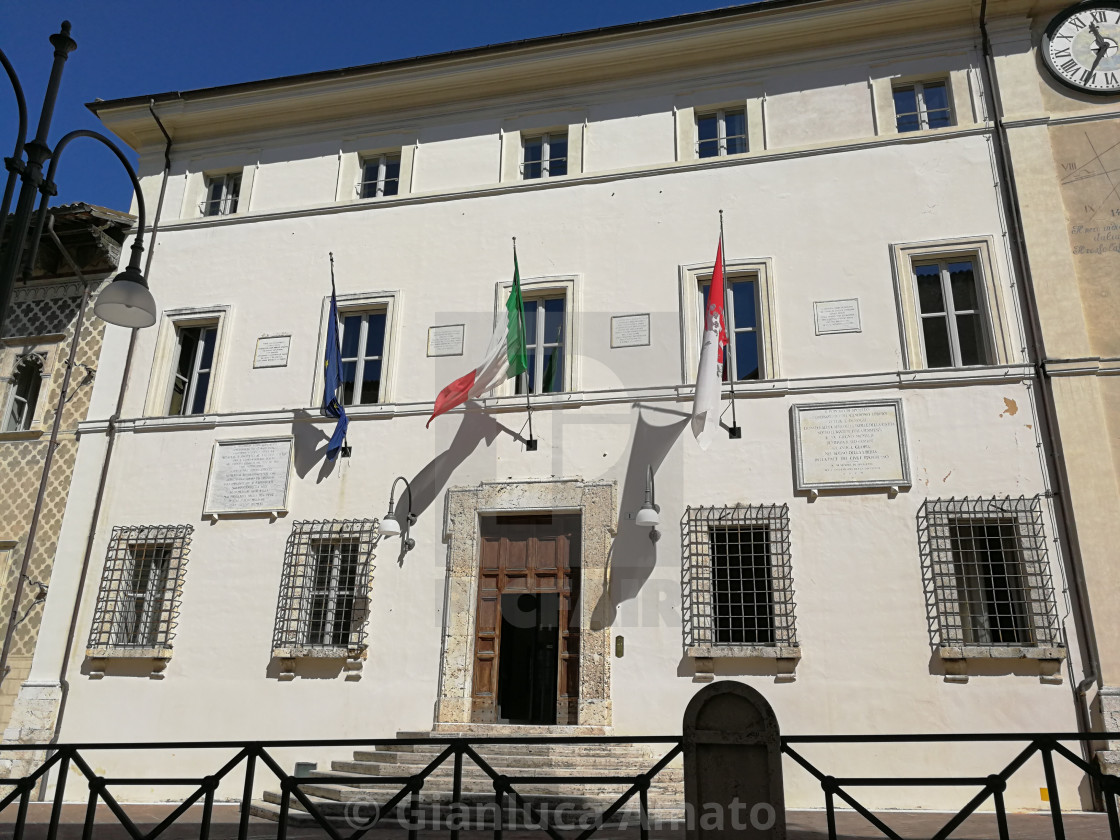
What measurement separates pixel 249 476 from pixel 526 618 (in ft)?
13.4

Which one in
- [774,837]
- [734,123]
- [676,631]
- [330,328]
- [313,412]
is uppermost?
[734,123]

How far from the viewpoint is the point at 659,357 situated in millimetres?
11031

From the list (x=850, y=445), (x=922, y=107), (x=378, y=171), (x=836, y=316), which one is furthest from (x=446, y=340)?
(x=922, y=107)

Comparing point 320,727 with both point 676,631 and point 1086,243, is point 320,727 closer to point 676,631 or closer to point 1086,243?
point 676,631

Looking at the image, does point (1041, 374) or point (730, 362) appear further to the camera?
point (730, 362)

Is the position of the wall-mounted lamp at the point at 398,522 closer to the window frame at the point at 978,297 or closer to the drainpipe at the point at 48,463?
the drainpipe at the point at 48,463

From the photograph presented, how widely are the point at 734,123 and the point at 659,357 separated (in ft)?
12.0

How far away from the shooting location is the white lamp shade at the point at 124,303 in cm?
632

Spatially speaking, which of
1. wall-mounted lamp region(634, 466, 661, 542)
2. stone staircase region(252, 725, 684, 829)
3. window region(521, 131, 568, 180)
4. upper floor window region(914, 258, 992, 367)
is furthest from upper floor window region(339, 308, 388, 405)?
upper floor window region(914, 258, 992, 367)

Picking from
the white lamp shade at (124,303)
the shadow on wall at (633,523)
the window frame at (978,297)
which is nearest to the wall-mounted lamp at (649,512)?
the shadow on wall at (633,523)

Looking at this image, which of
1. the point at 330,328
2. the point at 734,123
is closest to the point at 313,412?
the point at 330,328

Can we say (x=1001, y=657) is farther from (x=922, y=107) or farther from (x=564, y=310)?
(x=922, y=107)

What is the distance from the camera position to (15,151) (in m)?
5.57

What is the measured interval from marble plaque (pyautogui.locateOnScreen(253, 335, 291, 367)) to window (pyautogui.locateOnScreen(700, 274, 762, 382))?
18.4 feet
